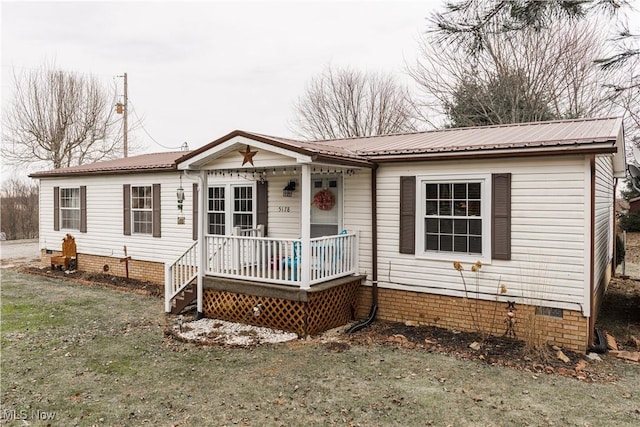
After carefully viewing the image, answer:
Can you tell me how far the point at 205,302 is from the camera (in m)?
8.27

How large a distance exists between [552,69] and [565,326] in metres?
15.3

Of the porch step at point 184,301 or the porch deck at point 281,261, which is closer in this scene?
the porch deck at point 281,261

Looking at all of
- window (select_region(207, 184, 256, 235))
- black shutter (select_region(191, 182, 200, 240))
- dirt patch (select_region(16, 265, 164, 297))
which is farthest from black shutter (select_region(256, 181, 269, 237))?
dirt patch (select_region(16, 265, 164, 297))

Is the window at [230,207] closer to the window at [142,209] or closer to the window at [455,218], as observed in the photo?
the window at [142,209]

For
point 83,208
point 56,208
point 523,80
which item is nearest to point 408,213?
point 83,208

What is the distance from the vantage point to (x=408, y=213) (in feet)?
24.6

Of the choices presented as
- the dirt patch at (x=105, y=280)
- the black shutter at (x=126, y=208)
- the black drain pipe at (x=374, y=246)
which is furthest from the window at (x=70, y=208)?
the black drain pipe at (x=374, y=246)

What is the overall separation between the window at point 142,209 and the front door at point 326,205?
16.8 feet

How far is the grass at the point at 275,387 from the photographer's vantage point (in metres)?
4.45

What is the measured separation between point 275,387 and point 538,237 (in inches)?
171

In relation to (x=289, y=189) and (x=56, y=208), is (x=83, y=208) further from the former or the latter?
(x=289, y=189)

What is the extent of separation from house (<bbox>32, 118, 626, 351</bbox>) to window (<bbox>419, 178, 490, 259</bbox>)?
2 cm

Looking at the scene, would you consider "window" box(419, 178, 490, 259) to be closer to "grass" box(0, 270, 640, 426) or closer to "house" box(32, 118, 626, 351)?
"house" box(32, 118, 626, 351)

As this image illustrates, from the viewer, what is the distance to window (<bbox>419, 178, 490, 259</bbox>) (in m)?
6.93
